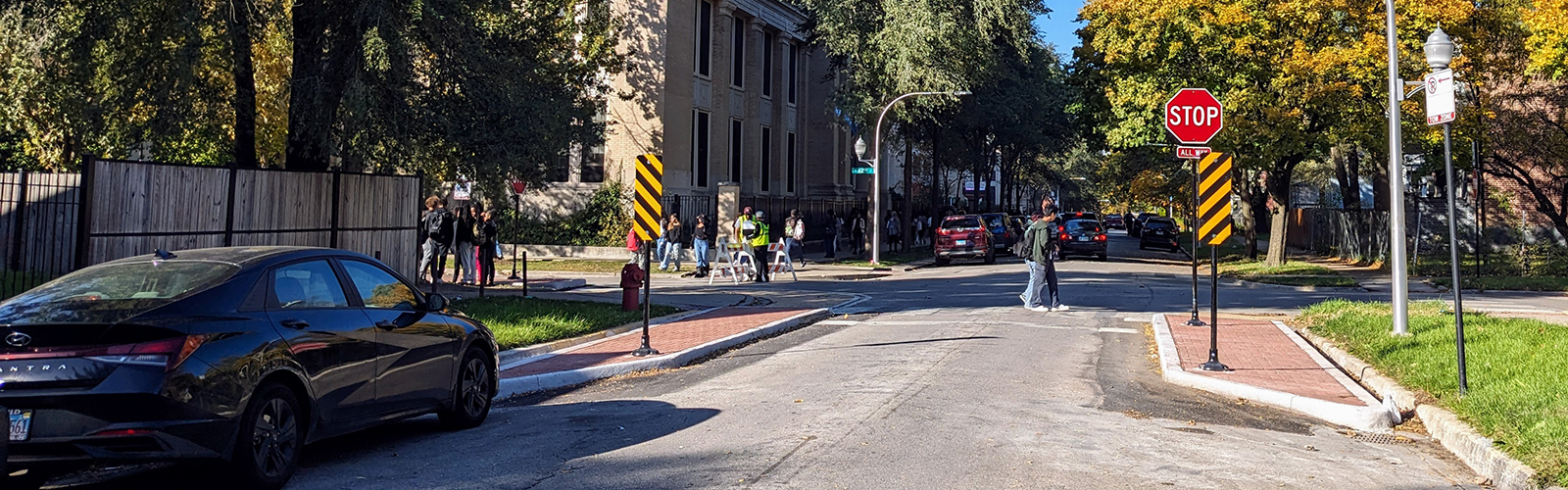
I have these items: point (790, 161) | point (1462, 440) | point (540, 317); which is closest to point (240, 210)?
point (540, 317)

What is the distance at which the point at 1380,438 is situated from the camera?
9.27m

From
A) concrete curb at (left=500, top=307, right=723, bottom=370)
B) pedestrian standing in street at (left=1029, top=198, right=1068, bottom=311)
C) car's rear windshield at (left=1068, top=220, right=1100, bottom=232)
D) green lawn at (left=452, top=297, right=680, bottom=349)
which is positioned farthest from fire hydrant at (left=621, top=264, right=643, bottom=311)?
car's rear windshield at (left=1068, top=220, right=1100, bottom=232)

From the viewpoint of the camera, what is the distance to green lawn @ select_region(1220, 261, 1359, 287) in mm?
29641

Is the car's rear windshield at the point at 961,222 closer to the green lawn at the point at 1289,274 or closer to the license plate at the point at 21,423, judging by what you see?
the green lawn at the point at 1289,274

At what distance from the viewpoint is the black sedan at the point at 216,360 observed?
5.88 meters

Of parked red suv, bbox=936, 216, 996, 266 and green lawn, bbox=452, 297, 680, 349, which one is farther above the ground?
parked red suv, bbox=936, 216, 996, 266

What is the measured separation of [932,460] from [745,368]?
17.8 feet

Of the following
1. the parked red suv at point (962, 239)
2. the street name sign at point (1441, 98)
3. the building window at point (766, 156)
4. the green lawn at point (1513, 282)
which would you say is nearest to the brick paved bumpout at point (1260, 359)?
the street name sign at point (1441, 98)

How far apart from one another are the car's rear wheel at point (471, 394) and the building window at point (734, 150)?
115ft

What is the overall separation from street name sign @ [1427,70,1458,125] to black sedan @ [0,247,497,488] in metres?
8.39

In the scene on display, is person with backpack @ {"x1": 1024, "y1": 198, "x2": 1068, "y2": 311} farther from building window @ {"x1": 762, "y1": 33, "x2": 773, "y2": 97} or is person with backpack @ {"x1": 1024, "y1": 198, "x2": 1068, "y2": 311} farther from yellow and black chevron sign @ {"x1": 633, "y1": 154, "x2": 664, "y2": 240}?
building window @ {"x1": 762, "y1": 33, "x2": 773, "y2": 97}

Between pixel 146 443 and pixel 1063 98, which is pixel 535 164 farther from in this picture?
pixel 1063 98

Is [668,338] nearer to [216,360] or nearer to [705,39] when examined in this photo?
[216,360]

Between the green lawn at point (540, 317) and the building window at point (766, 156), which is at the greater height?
the building window at point (766, 156)
